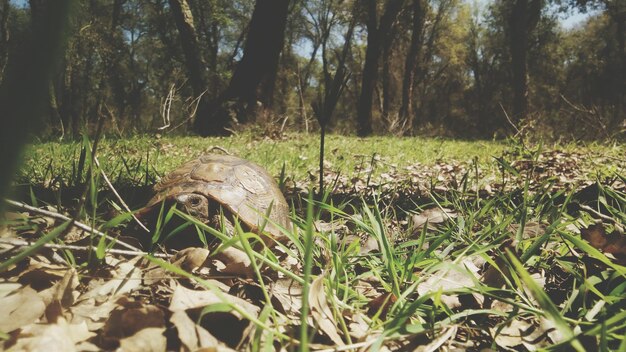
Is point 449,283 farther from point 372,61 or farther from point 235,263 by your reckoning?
point 372,61

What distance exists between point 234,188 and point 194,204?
0.29m

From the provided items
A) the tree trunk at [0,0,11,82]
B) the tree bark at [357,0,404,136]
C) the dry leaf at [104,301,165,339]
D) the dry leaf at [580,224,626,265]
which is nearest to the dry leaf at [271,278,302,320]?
the dry leaf at [104,301,165,339]

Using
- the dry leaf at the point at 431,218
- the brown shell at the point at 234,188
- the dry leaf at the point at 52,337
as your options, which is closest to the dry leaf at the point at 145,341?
the dry leaf at the point at 52,337

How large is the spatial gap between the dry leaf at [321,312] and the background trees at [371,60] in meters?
7.57

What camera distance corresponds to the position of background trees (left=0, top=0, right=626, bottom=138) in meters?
11.5

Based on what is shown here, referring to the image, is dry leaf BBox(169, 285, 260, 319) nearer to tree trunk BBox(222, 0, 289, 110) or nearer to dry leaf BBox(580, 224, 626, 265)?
dry leaf BBox(580, 224, 626, 265)

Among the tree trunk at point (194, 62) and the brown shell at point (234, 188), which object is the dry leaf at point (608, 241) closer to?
the brown shell at point (234, 188)

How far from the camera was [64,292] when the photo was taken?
1.10m

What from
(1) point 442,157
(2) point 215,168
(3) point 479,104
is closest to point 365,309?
(2) point 215,168

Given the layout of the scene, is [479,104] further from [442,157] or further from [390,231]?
[390,231]

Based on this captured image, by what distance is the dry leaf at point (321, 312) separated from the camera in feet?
3.23

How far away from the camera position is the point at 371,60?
51.6ft

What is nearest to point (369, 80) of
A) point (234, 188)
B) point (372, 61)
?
point (372, 61)

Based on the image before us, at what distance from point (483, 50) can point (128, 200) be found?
3862 cm
